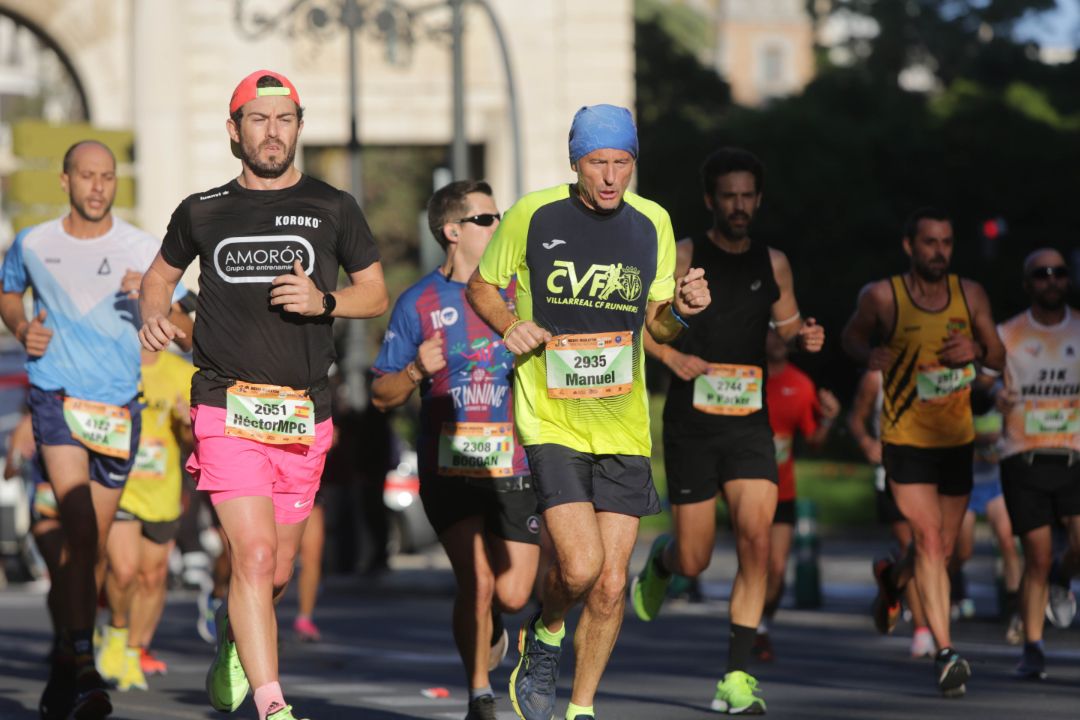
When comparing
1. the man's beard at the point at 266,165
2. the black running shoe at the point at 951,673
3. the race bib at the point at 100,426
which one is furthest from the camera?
the black running shoe at the point at 951,673

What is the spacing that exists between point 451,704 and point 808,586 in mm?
8225

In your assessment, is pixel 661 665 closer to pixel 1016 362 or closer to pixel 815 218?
pixel 1016 362

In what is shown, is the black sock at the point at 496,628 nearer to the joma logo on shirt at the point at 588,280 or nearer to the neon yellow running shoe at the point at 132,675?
the joma logo on shirt at the point at 588,280

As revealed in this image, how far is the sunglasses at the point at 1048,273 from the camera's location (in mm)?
11711

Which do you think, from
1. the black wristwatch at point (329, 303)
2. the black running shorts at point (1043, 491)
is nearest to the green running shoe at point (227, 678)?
the black wristwatch at point (329, 303)

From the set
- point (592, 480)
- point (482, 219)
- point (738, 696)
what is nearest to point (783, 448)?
point (738, 696)

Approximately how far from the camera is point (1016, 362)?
1184 centimetres

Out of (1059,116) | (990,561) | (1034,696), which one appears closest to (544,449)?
(1034,696)

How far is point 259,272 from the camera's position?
7.76 meters

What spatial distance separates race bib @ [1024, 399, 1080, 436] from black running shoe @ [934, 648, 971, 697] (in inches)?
68.8

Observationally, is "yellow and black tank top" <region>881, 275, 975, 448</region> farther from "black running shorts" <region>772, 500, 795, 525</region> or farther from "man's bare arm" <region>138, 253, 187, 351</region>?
"man's bare arm" <region>138, 253, 187, 351</region>

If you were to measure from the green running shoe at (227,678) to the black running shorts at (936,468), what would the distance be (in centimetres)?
389

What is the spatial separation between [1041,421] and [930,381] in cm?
114

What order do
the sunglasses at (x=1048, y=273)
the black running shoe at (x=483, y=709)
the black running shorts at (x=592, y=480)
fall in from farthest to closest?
the sunglasses at (x=1048, y=273) < the black running shoe at (x=483, y=709) < the black running shorts at (x=592, y=480)
